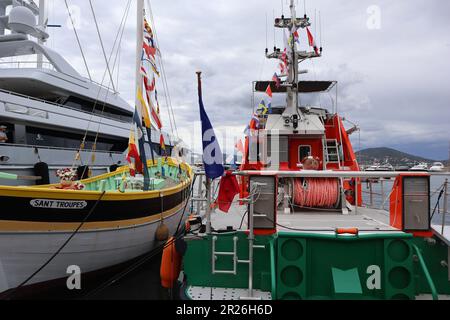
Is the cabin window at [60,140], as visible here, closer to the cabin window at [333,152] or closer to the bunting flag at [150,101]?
the bunting flag at [150,101]

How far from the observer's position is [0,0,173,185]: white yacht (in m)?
12.2

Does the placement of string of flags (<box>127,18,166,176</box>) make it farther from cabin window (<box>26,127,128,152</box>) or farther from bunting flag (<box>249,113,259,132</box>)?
cabin window (<box>26,127,128,152</box>)

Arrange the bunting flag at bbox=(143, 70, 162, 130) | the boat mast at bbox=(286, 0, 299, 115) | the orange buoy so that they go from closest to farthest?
the orange buoy
the boat mast at bbox=(286, 0, 299, 115)
the bunting flag at bbox=(143, 70, 162, 130)

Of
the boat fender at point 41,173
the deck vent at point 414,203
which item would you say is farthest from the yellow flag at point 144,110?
the deck vent at point 414,203

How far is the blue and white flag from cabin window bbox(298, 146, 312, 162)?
16.4 ft

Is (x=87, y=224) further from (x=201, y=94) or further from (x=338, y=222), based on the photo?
(x=338, y=222)

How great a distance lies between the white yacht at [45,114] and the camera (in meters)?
12.2

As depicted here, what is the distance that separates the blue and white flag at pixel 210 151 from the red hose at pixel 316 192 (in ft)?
8.31

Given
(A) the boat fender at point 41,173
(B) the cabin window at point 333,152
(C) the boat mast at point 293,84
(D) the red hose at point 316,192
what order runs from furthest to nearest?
(A) the boat fender at point 41,173 < (C) the boat mast at point 293,84 < (B) the cabin window at point 333,152 < (D) the red hose at point 316,192

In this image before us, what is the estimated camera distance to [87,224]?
6.15 m

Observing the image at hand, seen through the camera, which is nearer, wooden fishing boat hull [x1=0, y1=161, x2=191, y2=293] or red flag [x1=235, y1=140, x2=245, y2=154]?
wooden fishing boat hull [x1=0, y1=161, x2=191, y2=293]

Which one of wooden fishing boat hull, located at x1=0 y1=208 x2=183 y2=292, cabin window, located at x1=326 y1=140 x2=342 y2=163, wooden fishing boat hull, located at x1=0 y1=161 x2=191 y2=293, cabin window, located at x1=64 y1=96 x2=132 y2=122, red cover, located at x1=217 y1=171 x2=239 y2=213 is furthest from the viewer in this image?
cabin window, located at x1=64 y1=96 x2=132 y2=122

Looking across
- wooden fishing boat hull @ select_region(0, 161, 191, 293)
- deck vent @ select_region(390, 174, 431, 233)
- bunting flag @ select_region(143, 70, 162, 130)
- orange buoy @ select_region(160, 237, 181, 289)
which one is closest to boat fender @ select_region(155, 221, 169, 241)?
wooden fishing boat hull @ select_region(0, 161, 191, 293)
